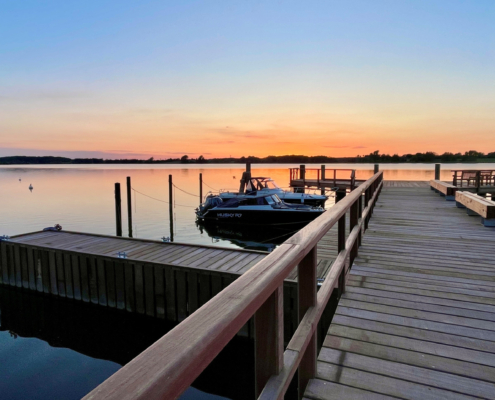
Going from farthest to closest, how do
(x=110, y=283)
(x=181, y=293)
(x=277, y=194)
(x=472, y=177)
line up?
(x=277, y=194), (x=472, y=177), (x=110, y=283), (x=181, y=293)

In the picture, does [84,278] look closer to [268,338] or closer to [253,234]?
[268,338]

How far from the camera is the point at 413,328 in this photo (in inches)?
112

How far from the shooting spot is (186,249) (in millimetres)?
8594

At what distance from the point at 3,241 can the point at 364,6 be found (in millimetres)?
13543

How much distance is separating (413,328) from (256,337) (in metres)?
2.09

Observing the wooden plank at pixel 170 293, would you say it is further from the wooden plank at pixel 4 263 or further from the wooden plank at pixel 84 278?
the wooden plank at pixel 4 263

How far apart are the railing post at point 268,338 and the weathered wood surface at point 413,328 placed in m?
0.92

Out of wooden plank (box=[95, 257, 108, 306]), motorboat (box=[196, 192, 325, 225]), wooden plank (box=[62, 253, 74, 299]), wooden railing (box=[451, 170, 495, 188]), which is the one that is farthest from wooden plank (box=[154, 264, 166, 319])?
wooden railing (box=[451, 170, 495, 188])

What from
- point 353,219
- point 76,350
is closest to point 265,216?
point 76,350

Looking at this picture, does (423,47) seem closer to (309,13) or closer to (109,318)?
(309,13)

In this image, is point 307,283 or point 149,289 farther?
point 149,289

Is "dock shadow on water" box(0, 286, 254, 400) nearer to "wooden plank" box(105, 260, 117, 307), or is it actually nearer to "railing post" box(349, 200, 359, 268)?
"wooden plank" box(105, 260, 117, 307)

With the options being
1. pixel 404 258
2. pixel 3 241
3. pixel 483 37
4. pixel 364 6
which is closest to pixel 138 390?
pixel 404 258

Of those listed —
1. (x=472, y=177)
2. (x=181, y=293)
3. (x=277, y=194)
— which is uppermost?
(x=472, y=177)
